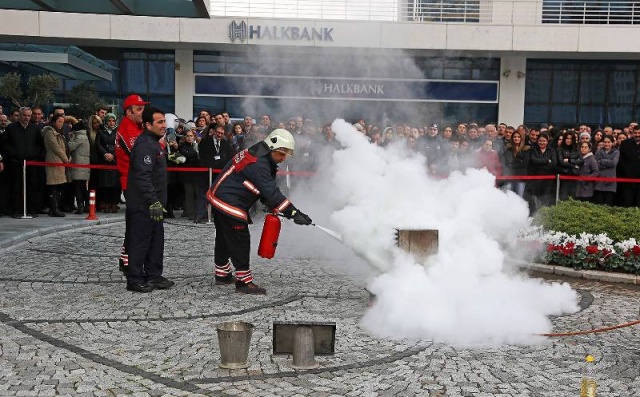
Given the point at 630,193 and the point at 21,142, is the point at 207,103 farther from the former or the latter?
the point at 630,193

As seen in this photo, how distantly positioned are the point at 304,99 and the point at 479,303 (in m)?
8.67

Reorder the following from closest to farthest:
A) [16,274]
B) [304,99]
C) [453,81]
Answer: [16,274] < [304,99] < [453,81]

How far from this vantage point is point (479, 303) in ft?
23.5

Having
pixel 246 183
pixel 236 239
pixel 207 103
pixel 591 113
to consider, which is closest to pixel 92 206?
pixel 236 239

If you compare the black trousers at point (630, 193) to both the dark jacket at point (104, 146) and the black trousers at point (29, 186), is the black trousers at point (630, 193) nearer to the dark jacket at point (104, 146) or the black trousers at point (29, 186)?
the dark jacket at point (104, 146)

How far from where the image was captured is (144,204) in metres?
8.58

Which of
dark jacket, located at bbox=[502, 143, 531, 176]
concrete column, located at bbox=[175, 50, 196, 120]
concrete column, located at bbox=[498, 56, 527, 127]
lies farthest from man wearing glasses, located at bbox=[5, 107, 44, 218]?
concrete column, located at bbox=[498, 56, 527, 127]

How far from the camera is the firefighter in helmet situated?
841cm

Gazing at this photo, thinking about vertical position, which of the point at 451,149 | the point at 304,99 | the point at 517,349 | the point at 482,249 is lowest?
the point at 517,349

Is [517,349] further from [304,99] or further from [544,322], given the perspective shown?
[304,99]

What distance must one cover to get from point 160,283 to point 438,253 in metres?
3.31

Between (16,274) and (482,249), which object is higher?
(482,249)

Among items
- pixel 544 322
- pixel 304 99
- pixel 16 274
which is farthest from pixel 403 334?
pixel 304 99

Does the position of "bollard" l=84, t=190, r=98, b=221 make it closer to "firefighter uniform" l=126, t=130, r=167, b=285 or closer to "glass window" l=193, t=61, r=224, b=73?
"firefighter uniform" l=126, t=130, r=167, b=285
